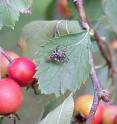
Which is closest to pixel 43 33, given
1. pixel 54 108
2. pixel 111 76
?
pixel 54 108

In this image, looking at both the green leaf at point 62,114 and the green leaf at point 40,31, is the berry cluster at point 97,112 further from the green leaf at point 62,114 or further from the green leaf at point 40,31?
the green leaf at point 40,31

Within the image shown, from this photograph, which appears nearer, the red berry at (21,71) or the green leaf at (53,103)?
the red berry at (21,71)

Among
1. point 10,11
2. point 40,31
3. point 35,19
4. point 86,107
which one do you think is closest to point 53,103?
point 86,107

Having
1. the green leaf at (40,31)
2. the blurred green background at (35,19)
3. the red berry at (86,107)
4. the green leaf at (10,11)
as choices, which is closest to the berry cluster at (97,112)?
the red berry at (86,107)

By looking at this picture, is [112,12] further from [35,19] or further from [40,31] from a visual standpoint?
[35,19]

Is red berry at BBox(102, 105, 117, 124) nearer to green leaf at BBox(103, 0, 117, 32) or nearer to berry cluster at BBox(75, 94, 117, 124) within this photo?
berry cluster at BBox(75, 94, 117, 124)

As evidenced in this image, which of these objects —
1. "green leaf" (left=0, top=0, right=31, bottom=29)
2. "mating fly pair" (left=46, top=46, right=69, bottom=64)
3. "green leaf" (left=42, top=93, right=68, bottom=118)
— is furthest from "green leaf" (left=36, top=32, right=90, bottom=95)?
"green leaf" (left=42, top=93, right=68, bottom=118)

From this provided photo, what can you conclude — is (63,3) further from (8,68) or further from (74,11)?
(8,68)
